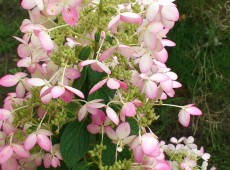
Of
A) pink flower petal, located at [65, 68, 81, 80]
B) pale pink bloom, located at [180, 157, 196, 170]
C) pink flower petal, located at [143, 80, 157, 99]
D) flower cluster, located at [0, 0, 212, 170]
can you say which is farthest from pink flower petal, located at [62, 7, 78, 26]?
pale pink bloom, located at [180, 157, 196, 170]

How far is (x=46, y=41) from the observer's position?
3.29 feet

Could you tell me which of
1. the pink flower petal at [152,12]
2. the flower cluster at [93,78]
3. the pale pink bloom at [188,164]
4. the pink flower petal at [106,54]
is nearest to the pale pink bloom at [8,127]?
the flower cluster at [93,78]

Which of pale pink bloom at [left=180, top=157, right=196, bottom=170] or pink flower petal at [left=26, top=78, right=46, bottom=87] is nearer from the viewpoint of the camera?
pink flower petal at [left=26, top=78, right=46, bottom=87]

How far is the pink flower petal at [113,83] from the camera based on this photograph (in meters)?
1.01

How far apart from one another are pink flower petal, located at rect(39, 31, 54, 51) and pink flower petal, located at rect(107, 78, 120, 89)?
130 millimetres

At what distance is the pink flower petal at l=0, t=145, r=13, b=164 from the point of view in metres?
1.09

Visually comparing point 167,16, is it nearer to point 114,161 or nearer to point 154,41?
point 154,41

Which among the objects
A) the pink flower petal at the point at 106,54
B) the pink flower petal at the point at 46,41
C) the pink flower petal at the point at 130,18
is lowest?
Result: the pink flower petal at the point at 106,54

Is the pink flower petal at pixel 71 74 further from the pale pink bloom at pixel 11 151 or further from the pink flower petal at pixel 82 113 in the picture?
the pale pink bloom at pixel 11 151

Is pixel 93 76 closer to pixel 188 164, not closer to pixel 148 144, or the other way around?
pixel 148 144

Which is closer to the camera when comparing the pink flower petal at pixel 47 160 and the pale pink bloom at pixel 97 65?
the pale pink bloom at pixel 97 65

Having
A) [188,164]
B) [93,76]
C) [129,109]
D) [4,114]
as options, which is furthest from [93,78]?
[188,164]

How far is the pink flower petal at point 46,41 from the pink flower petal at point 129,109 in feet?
0.63

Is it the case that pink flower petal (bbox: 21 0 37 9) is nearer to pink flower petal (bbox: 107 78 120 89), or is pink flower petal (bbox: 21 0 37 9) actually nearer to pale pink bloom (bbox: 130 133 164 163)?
pink flower petal (bbox: 107 78 120 89)
